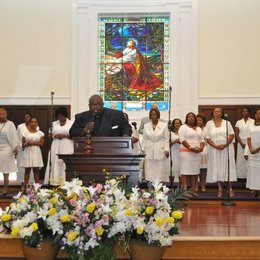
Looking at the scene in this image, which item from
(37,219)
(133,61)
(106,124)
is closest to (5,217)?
(37,219)

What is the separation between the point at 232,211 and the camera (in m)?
6.32

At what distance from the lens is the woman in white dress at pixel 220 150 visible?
754 centimetres

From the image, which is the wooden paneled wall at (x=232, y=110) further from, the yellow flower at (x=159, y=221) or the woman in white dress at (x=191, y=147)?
the yellow flower at (x=159, y=221)

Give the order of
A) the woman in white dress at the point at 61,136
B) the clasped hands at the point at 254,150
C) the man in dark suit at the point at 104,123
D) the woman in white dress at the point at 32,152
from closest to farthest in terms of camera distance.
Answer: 1. the man in dark suit at the point at 104,123
2. the clasped hands at the point at 254,150
3. the woman in white dress at the point at 32,152
4. the woman in white dress at the point at 61,136

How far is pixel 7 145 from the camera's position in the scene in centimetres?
780

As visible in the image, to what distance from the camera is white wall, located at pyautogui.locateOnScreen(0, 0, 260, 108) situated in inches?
424

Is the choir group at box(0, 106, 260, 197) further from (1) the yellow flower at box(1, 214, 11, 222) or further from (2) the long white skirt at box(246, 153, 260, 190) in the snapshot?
(1) the yellow flower at box(1, 214, 11, 222)

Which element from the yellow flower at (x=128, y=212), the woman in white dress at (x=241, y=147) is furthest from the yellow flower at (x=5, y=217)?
the woman in white dress at (x=241, y=147)

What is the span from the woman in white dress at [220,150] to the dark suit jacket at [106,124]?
2.41 metres

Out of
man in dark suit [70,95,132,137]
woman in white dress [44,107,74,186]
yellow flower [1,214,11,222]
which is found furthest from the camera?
woman in white dress [44,107,74,186]

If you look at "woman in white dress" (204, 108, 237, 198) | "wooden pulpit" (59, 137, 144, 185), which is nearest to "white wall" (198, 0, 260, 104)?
"woman in white dress" (204, 108, 237, 198)

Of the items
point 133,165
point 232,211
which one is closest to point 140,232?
point 133,165

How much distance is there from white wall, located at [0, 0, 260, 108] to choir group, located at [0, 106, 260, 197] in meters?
2.28

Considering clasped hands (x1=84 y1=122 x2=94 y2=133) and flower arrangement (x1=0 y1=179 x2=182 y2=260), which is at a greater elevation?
clasped hands (x1=84 y1=122 x2=94 y2=133)
